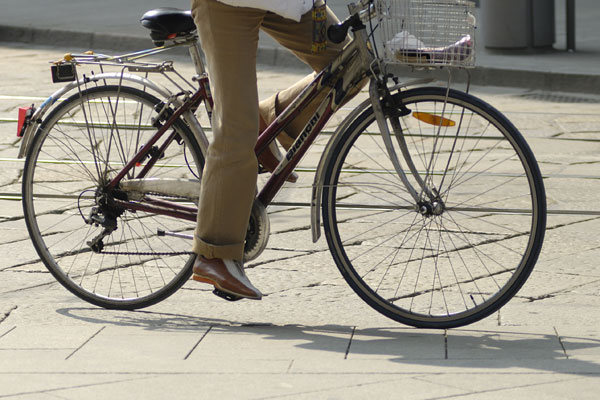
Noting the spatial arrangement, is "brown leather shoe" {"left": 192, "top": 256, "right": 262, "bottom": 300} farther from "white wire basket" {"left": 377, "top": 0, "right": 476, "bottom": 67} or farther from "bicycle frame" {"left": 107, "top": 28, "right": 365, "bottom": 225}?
"white wire basket" {"left": 377, "top": 0, "right": 476, "bottom": 67}

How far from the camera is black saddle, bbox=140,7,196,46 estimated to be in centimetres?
409

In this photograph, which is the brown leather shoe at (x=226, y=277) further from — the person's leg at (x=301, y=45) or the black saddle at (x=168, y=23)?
the black saddle at (x=168, y=23)

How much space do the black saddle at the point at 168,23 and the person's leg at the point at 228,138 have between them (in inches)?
5.1

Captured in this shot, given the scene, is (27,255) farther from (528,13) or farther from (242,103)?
(528,13)

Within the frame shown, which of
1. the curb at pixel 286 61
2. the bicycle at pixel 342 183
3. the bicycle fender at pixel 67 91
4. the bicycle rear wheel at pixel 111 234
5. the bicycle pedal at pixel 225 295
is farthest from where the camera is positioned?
the curb at pixel 286 61

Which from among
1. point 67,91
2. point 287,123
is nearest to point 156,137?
point 67,91

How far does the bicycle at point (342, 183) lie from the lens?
379cm

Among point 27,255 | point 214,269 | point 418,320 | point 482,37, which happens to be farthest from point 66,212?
point 482,37

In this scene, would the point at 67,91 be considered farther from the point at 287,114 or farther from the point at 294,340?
the point at 294,340

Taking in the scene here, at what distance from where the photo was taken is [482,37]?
470 inches

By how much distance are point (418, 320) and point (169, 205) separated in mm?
995

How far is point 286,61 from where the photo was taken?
36.9ft

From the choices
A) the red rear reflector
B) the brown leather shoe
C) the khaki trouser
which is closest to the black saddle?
the khaki trouser

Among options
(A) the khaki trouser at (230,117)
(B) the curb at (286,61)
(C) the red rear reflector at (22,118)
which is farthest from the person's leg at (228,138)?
(B) the curb at (286,61)
